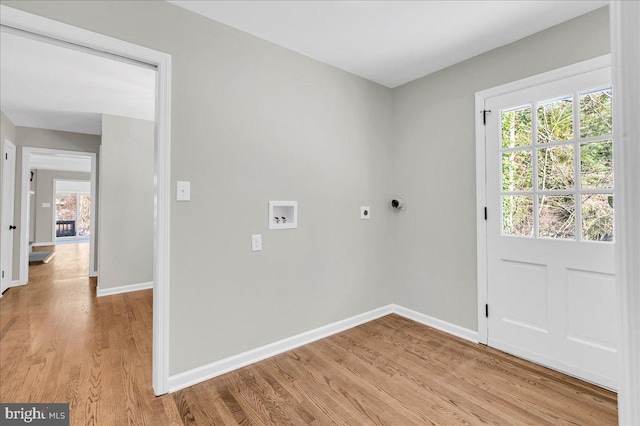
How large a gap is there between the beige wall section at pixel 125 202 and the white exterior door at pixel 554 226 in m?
4.46

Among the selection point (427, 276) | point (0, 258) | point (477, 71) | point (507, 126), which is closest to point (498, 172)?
point (507, 126)

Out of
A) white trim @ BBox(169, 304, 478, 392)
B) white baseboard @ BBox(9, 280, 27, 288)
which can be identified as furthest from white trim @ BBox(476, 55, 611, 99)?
white baseboard @ BBox(9, 280, 27, 288)

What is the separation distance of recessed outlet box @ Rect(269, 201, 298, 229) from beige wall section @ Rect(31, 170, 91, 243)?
10.1m

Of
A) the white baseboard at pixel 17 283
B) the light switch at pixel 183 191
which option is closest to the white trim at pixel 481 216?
the light switch at pixel 183 191

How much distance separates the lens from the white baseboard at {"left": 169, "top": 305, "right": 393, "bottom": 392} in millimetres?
2061

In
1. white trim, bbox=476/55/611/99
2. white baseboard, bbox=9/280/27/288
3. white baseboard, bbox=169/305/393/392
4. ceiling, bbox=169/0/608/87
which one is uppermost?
ceiling, bbox=169/0/608/87

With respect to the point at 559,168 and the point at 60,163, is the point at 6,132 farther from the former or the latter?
the point at 559,168

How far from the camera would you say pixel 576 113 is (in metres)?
2.15

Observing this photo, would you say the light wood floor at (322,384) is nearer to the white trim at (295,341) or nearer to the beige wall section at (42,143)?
the white trim at (295,341)

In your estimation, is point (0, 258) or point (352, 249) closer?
point (352, 249)

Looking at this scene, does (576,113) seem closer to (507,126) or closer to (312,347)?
(507,126)

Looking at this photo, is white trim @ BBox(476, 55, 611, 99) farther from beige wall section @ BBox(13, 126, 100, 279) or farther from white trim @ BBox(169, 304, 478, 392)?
beige wall section @ BBox(13, 126, 100, 279)

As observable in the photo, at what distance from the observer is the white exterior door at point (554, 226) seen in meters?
2.04

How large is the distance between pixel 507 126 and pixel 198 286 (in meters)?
2.66
